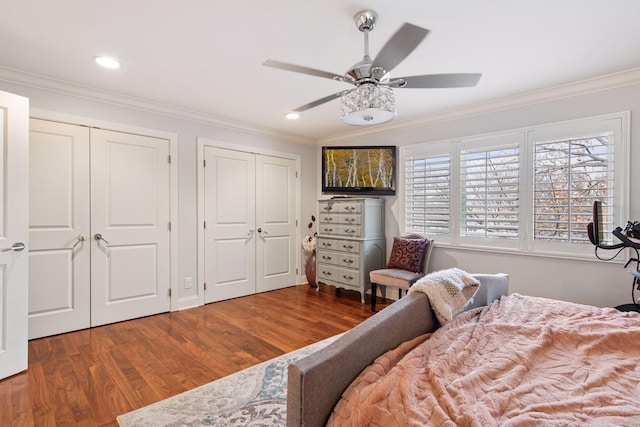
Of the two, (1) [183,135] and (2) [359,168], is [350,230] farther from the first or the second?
(1) [183,135]

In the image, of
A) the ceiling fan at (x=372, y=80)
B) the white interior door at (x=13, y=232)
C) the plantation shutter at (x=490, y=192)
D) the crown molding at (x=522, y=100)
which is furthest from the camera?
the plantation shutter at (x=490, y=192)

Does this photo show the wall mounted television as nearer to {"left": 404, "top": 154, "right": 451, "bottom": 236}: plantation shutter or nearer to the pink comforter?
{"left": 404, "top": 154, "right": 451, "bottom": 236}: plantation shutter

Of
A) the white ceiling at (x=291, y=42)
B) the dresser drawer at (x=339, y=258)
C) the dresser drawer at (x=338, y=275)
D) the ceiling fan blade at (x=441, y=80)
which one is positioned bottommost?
the dresser drawer at (x=338, y=275)

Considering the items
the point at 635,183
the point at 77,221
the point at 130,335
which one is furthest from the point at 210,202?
the point at 635,183

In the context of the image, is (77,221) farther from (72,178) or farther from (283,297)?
(283,297)

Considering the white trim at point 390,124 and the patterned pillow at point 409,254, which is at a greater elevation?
the white trim at point 390,124

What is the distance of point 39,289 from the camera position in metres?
2.98

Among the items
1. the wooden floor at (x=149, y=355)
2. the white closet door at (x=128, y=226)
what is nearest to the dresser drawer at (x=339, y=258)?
the wooden floor at (x=149, y=355)

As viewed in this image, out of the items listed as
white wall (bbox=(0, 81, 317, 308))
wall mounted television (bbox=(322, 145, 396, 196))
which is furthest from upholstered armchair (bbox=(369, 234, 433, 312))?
white wall (bbox=(0, 81, 317, 308))

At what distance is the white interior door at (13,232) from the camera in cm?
226

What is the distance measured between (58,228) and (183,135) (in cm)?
159

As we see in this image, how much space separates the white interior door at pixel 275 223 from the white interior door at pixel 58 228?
6.69ft

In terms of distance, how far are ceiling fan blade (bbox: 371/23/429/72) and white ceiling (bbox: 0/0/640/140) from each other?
404 mm

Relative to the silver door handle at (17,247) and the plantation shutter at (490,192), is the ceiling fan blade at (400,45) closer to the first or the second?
the plantation shutter at (490,192)
